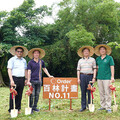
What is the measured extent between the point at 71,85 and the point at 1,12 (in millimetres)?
9117

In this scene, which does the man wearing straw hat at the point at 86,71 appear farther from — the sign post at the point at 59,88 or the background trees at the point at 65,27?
the background trees at the point at 65,27

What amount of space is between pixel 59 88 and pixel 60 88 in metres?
0.03

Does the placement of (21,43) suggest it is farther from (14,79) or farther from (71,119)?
(71,119)

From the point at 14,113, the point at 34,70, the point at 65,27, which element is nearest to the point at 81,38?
the point at 65,27

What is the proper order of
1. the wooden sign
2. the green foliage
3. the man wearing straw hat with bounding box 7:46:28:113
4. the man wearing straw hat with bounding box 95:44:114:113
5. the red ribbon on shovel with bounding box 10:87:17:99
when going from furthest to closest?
the green foliage < the wooden sign < the man wearing straw hat with bounding box 95:44:114:113 < the man wearing straw hat with bounding box 7:46:28:113 < the red ribbon on shovel with bounding box 10:87:17:99

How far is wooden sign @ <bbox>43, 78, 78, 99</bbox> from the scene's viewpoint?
167 inches

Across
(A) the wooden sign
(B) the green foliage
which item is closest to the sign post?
(A) the wooden sign

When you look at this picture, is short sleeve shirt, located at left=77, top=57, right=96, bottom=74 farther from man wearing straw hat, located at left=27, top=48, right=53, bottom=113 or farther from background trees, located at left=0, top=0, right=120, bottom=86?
background trees, located at left=0, top=0, right=120, bottom=86

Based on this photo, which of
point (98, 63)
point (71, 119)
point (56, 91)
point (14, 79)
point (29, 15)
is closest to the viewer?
point (71, 119)

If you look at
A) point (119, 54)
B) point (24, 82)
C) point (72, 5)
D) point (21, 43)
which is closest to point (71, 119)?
point (24, 82)

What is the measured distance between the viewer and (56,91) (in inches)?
168

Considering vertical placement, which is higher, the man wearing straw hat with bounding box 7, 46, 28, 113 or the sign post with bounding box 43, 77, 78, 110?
the man wearing straw hat with bounding box 7, 46, 28, 113

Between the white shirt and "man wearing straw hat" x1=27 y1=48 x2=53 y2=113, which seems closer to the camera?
the white shirt

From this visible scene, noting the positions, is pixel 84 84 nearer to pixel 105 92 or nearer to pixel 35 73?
pixel 105 92
